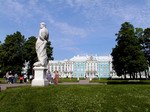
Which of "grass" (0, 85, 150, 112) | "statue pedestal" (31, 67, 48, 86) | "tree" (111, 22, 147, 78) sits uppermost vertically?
"tree" (111, 22, 147, 78)

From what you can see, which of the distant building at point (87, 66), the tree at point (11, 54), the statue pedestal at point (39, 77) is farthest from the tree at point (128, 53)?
the distant building at point (87, 66)

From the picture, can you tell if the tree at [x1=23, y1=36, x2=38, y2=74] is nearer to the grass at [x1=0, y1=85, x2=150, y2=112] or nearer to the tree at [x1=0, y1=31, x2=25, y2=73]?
the tree at [x1=0, y1=31, x2=25, y2=73]

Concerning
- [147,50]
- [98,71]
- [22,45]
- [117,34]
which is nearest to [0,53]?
[22,45]

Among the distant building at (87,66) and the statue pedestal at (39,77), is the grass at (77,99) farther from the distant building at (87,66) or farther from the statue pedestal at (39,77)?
the distant building at (87,66)

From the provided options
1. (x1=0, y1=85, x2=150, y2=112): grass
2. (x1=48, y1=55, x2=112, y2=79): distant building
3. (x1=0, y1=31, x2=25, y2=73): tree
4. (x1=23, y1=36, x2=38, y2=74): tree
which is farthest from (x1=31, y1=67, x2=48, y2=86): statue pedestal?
(x1=48, y1=55, x2=112, y2=79): distant building

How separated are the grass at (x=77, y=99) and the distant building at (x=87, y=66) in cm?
16351

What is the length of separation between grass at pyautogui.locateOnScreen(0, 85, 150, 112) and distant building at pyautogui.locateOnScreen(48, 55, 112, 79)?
536 feet

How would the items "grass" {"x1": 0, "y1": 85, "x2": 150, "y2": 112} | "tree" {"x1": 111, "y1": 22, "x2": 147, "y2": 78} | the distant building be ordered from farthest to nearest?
the distant building → "tree" {"x1": 111, "y1": 22, "x2": 147, "y2": 78} → "grass" {"x1": 0, "y1": 85, "x2": 150, "y2": 112}

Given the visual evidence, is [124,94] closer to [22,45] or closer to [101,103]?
[101,103]

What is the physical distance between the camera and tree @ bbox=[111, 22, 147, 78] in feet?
202

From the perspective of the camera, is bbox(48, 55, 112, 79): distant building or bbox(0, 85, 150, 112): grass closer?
bbox(0, 85, 150, 112): grass

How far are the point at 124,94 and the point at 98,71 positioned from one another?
170 m

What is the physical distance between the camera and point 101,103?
54.1 ft

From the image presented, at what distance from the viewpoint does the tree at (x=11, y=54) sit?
7332cm
